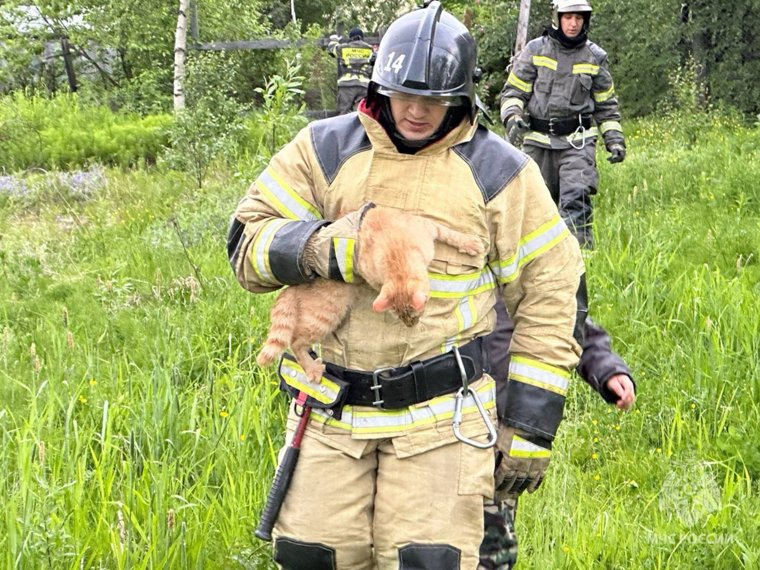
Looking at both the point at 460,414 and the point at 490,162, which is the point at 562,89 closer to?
the point at 490,162

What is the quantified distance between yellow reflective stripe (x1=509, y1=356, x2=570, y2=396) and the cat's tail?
64 centimetres

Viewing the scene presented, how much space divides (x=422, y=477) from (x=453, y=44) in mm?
1154

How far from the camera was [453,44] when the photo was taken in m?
2.38

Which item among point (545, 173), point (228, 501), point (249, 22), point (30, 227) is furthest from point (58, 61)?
point (228, 501)

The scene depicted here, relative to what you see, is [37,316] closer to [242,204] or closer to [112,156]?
[242,204]

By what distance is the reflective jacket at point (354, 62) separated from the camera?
1378 cm

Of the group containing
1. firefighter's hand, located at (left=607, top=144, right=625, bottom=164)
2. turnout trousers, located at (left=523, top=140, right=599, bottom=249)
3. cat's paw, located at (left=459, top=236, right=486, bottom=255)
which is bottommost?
turnout trousers, located at (left=523, top=140, right=599, bottom=249)

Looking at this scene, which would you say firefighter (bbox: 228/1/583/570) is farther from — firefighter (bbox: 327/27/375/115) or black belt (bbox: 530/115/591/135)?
firefighter (bbox: 327/27/375/115)

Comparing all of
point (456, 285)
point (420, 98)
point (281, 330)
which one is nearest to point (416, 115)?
point (420, 98)

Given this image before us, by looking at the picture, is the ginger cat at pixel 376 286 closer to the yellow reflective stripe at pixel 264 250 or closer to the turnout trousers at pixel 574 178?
the yellow reflective stripe at pixel 264 250

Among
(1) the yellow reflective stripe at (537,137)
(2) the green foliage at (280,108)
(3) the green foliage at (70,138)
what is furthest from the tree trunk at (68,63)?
(1) the yellow reflective stripe at (537,137)

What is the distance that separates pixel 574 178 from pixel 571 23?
50.9 inches

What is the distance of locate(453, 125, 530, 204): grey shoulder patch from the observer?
239cm

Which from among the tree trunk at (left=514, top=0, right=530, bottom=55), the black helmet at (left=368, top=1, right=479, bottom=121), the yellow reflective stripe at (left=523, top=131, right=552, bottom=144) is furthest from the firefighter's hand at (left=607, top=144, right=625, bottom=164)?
the tree trunk at (left=514, top=0, right=530, bottom=55)
